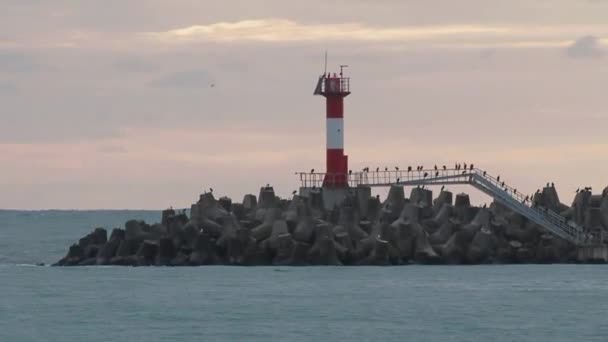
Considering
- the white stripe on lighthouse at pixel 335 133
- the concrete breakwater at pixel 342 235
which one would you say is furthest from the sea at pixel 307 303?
the white stripe on lighthouse at pixel 335 133

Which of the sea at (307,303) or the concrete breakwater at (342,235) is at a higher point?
the concrete breakwater at (342,235)

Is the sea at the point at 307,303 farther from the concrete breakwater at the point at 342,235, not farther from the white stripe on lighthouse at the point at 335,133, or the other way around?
the white stripe on lighthouse at the point at 335,133

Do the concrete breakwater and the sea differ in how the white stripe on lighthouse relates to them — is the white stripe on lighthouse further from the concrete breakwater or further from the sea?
the sea

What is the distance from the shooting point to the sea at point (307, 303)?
58.1m

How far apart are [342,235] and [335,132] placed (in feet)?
24.7

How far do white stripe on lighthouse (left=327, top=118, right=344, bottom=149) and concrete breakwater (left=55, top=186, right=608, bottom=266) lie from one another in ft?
6.52

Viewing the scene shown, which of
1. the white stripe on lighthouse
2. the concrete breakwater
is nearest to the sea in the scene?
the concrete breakwater

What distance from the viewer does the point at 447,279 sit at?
7144 centimetres

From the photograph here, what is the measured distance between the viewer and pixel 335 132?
8156cm

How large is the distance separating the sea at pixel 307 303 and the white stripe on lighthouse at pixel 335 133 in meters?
7.86

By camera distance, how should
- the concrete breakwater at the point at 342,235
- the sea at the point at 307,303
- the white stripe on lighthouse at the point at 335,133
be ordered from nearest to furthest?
A: the sea at the point at 307,303
the concrete breakwater at the point at 342,235
the white stripe on lighthouse at the point at 335,133

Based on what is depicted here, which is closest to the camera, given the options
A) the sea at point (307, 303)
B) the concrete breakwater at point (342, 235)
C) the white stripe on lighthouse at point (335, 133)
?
the sea at point (307, 303)

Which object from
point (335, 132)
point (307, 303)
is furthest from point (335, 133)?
point (307, 303)

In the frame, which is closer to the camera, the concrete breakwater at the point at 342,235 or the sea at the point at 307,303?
the sea at the point at 307,303
